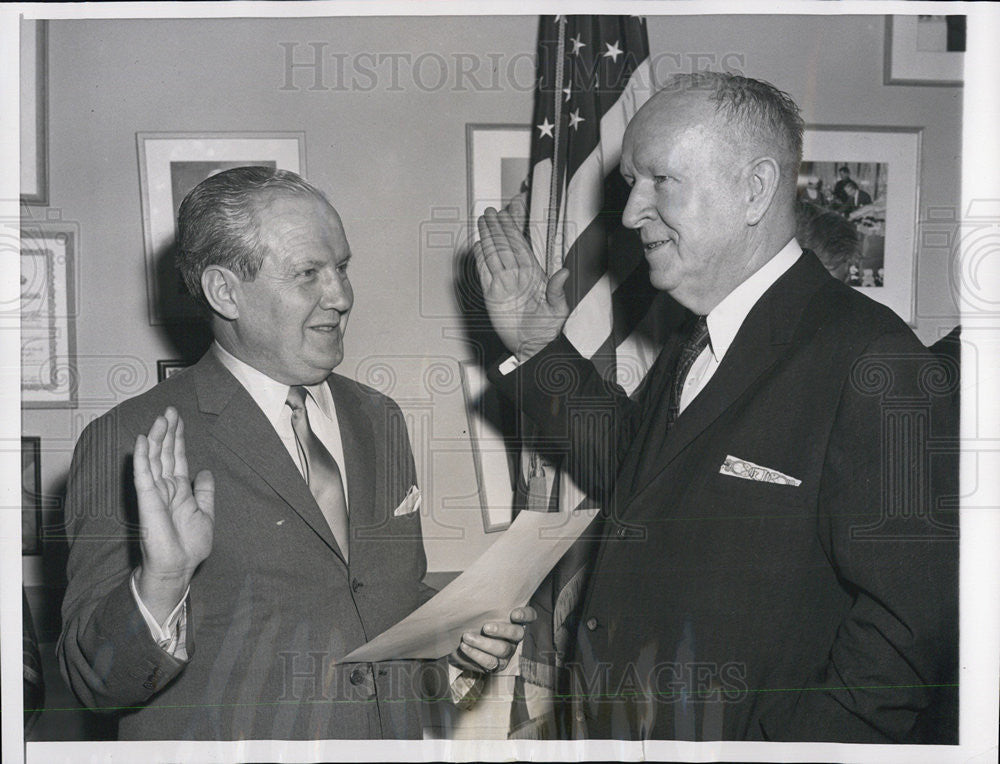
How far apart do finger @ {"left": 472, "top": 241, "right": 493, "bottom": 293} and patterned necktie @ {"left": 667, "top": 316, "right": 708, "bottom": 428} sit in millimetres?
390

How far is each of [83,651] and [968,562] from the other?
5.48 ft

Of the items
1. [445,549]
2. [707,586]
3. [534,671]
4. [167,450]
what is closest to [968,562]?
[707,586]

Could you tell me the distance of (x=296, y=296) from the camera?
5.36ft

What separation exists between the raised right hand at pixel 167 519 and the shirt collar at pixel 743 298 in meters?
0.96

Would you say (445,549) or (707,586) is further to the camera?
(445,549)

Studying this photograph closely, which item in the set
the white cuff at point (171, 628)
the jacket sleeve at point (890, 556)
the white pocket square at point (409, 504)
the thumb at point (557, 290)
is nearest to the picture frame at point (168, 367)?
the white cuff at point (171, 628)

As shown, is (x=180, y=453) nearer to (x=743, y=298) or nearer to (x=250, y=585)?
(x=250, y=585)

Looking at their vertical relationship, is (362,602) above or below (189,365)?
below

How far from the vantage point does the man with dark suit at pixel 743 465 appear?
153 centimetres

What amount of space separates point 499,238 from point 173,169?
2.06 ft

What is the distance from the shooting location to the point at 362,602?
1661 millimetres

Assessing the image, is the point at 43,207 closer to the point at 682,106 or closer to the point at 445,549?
the point at 445,549

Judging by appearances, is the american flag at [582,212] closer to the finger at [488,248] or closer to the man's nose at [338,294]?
the finger at [488,248]

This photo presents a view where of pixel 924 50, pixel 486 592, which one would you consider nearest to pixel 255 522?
pixel 486 592
